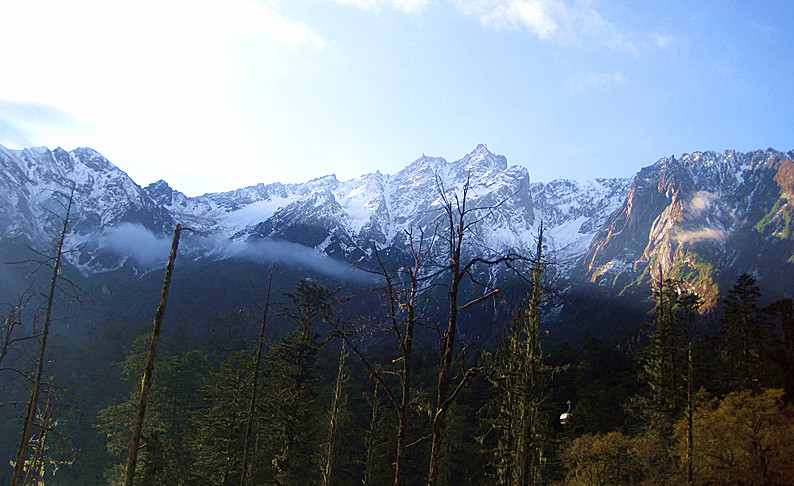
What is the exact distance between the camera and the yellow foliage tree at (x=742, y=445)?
990 inches

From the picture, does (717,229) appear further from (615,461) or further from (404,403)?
(404,403)

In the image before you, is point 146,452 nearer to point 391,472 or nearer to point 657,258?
point 391,472

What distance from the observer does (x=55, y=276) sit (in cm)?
1148

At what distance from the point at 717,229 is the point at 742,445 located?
169 m

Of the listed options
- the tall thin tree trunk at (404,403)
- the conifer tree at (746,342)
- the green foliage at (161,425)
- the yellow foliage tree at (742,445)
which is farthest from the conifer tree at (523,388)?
the conifer tree at (746,342)

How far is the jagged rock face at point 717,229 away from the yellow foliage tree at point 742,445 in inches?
4643

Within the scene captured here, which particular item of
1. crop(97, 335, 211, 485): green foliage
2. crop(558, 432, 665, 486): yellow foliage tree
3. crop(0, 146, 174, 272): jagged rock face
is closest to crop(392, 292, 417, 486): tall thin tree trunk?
crop(558, 432, 665, 486): yellow foliage tree

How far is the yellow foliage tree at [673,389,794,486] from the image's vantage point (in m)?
25.2

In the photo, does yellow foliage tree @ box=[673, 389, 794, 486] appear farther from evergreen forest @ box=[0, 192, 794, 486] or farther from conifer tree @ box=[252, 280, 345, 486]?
conifer tree @ box=[252, 280, 345, 486]

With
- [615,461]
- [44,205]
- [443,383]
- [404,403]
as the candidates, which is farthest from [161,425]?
[44,205]

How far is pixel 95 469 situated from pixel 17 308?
41.0 metres

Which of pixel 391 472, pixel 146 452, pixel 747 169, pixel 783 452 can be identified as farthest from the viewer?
pixel 747 169

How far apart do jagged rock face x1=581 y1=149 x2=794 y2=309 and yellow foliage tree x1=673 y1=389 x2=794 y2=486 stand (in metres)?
118

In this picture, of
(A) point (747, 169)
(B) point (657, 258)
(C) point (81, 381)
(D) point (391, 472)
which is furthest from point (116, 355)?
(A) point (747, 169)
